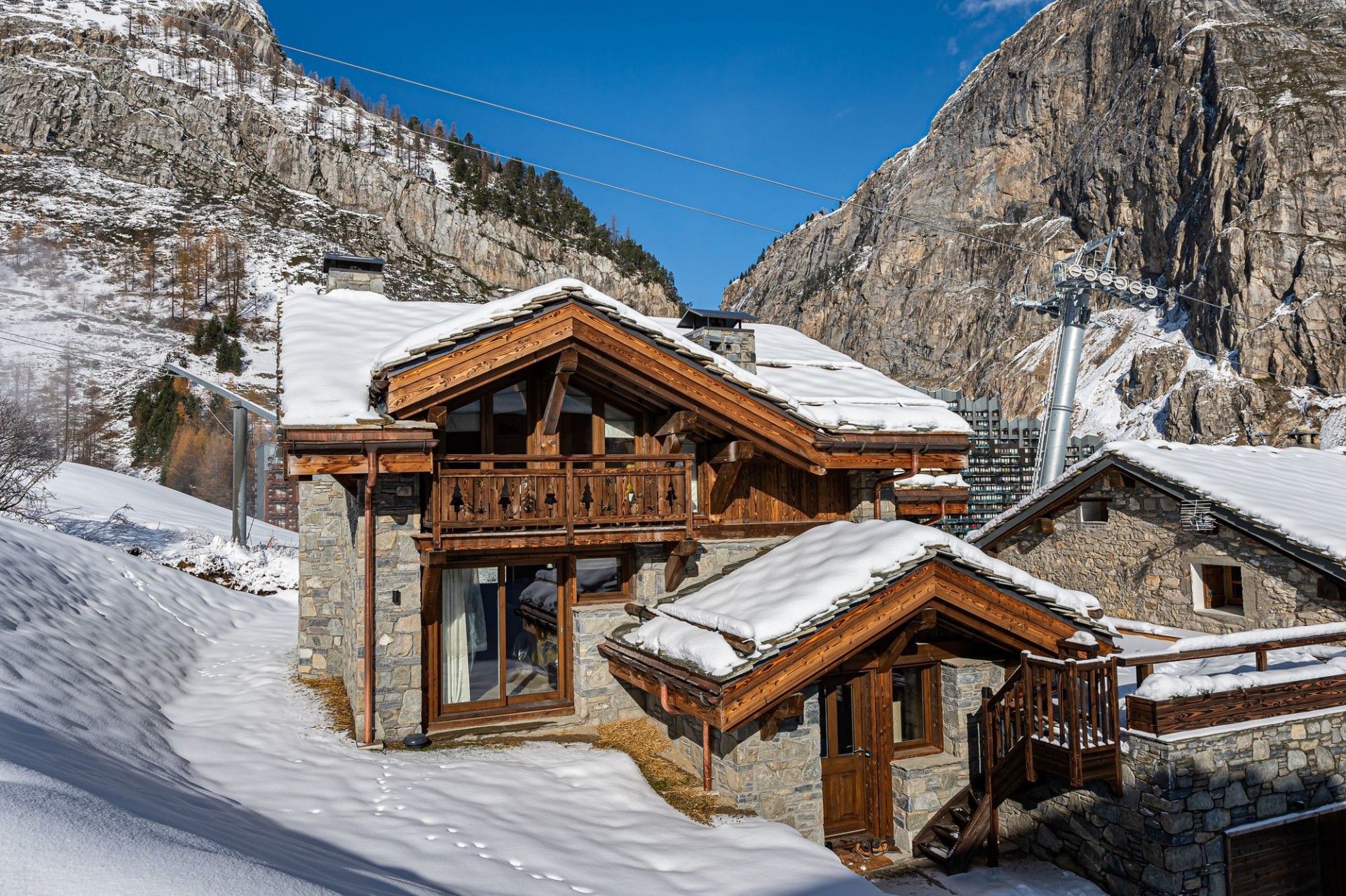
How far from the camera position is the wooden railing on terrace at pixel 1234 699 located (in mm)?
9539

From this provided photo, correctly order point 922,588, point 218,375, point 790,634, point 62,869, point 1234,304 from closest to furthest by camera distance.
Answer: point 62,869, point 790,634, point 922,588, point 218,375, point 1234,304

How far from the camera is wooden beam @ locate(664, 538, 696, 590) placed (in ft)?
36.9

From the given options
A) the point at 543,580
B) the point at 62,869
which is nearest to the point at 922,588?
the point at 543,580

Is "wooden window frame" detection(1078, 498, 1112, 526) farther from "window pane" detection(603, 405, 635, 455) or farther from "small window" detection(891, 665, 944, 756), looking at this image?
"window pane" detection(603, 405, 635, 455)

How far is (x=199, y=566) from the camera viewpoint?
74.9ft

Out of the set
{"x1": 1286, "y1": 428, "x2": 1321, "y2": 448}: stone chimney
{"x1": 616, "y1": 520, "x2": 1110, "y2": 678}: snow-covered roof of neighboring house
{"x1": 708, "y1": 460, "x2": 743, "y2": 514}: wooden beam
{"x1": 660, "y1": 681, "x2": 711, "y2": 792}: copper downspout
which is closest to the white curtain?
{"x1": 616, "y1": 520, "x2": 1110, "y2": 678}: snow-covered roof of neighboring house

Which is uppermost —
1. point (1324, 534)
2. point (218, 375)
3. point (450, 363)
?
point (218, 375)

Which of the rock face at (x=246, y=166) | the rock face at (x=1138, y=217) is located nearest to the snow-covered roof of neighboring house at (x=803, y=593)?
the rock face at (x=1138, y=217)

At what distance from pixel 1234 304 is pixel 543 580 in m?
72.0

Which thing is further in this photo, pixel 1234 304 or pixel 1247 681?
pixel 1234 304

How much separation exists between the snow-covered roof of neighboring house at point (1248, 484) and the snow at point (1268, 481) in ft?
0.06

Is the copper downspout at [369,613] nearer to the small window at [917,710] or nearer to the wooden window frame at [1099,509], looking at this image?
the small window at [917,710]

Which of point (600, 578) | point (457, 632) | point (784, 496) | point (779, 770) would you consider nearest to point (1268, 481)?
point (784, 496)

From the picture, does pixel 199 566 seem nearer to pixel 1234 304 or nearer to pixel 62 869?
pixel 62 869
